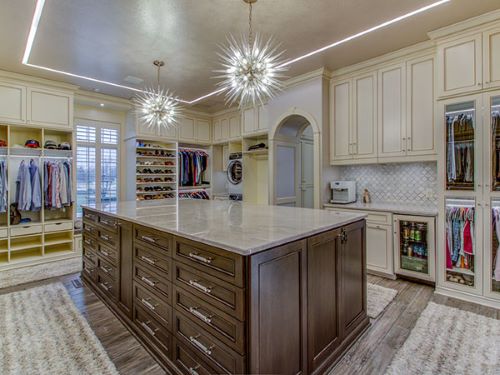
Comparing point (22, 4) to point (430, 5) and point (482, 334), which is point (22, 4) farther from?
point (482, 334)

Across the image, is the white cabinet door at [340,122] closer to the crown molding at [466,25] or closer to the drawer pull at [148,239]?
the crown molding at [466,25]

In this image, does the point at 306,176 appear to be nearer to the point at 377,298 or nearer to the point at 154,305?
the point at 377,298

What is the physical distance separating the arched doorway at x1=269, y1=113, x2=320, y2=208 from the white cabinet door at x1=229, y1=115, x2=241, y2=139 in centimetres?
149

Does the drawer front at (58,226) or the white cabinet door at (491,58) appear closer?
the white cabinet door at (491,58)

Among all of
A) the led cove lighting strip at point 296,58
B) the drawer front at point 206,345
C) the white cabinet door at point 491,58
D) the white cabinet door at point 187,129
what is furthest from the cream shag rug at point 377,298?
the white cabinet door at point 187,129

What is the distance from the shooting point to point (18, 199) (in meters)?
4.12

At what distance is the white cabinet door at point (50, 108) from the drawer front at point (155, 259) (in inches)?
139

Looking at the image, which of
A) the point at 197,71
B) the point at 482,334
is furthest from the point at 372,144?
the point at 197,71

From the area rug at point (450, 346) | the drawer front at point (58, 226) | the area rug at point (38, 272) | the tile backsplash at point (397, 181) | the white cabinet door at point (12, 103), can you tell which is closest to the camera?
the area rug at point (450, 346)

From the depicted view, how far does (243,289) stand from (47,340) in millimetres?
1950

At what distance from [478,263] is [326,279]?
212cm

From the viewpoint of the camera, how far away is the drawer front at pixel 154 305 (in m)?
1.81

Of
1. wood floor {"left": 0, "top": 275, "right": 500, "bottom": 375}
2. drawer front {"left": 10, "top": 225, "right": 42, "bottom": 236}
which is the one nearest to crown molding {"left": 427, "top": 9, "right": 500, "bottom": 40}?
wood floor {"left": 0, "top": 275, "right": 500, "bottom": 375}

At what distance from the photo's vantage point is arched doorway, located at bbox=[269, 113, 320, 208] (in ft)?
15.3
